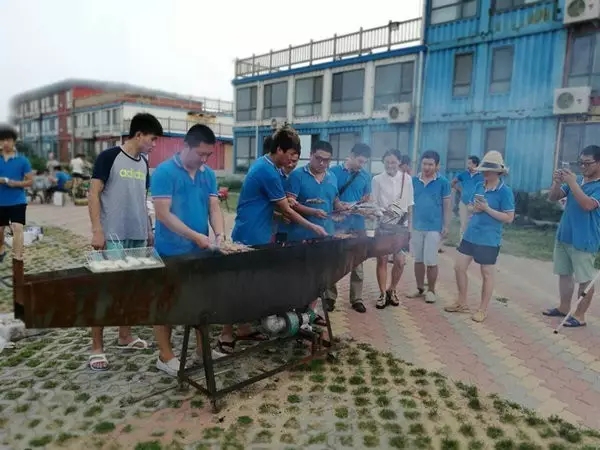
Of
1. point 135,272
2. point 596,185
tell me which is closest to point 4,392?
point 135,272

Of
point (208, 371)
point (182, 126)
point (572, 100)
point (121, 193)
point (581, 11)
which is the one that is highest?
point (581, 11)

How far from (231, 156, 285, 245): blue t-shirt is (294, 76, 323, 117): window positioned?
61.1ft

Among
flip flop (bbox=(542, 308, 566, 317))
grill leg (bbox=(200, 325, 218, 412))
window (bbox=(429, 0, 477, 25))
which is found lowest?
flip flop (bbox=(542, 308, 566, 317))

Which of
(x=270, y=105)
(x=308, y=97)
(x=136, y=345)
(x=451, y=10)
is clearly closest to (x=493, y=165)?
(x=136, y=345)

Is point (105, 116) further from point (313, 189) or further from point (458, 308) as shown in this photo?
point (458, 308)

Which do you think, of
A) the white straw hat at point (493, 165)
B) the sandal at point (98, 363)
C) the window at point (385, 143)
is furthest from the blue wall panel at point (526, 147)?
the sandal at point (98, 363)

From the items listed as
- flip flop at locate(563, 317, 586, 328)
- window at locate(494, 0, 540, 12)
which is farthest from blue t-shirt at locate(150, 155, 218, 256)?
window at locate(494, 0, 540, 12)

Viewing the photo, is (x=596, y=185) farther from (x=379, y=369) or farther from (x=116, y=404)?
(x=116, y=404)

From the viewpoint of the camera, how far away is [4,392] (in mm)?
3242

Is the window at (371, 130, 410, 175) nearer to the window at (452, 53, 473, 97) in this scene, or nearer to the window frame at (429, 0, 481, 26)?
the window at (452, 53, 473, 97)

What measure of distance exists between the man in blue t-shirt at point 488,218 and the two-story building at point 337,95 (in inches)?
532

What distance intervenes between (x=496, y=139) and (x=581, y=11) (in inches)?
173

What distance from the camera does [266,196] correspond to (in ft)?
12.9

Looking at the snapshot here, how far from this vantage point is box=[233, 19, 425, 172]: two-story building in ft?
60.4
